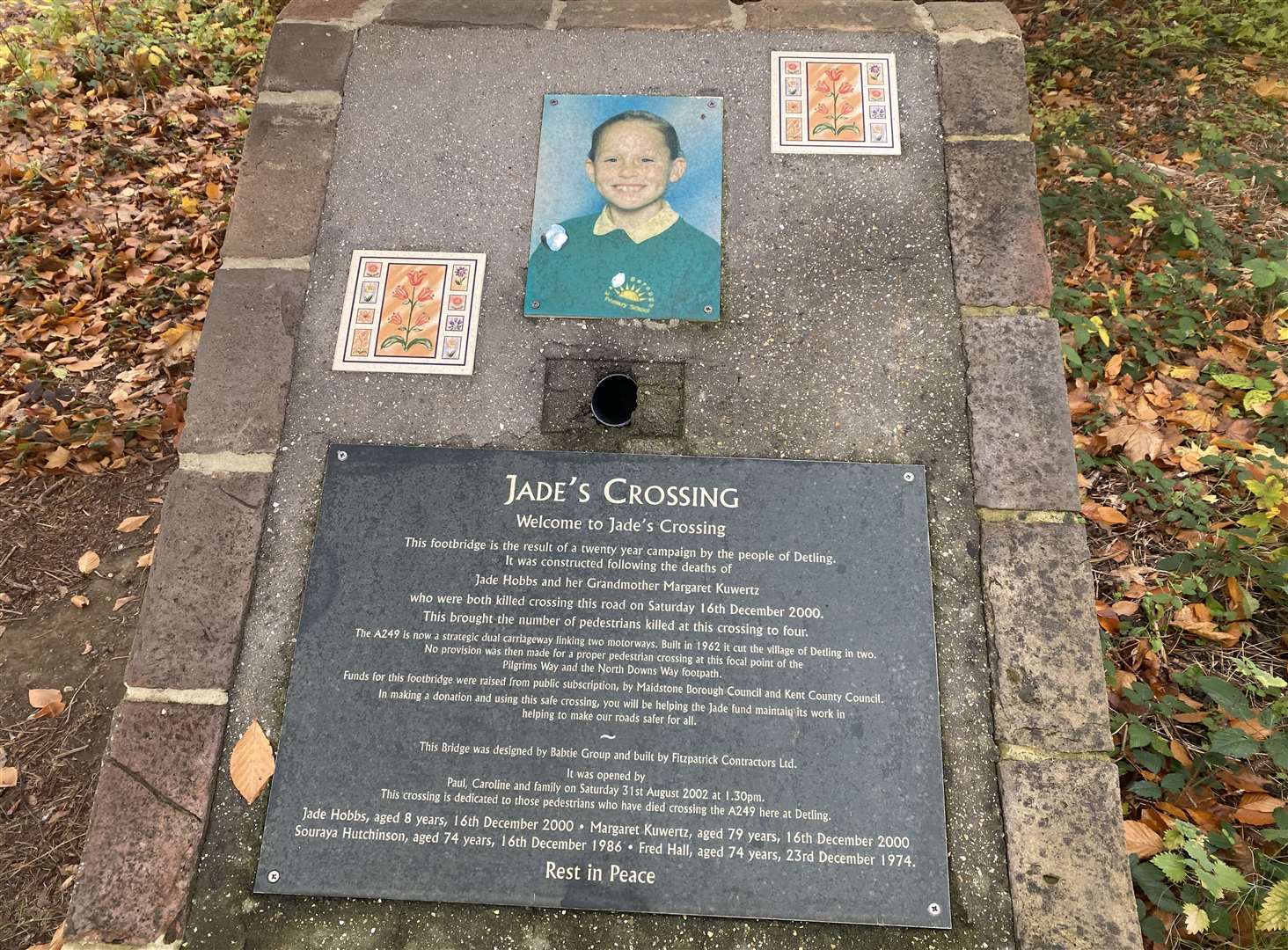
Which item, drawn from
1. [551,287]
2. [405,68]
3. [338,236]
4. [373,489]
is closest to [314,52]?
[405,68]

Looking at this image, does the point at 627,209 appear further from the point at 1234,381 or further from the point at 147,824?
the point at 1234,381

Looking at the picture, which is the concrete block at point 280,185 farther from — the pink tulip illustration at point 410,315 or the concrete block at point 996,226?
the concrete block at point 996,226

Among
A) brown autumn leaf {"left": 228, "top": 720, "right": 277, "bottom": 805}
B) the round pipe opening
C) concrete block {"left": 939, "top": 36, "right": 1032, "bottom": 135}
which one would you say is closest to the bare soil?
brown autumn leaf {"left": 228, "top": 720, "right": 277, "bottom": 805}

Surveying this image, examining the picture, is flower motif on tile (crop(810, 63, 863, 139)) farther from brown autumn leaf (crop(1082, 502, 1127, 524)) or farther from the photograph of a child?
brown autumn leaf (crop(1082, 502, 1127, 524))

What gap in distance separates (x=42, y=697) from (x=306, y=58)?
246cm

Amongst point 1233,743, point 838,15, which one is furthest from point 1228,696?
point 838,15

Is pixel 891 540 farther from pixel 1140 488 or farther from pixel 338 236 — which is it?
pixel 338 236

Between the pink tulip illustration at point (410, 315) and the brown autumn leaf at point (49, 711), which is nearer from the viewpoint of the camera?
the pink tulip illustration at point (410, 315)

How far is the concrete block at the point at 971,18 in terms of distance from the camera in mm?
2516

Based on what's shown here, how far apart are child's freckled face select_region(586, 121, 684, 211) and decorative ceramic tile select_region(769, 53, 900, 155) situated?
35 centimetres

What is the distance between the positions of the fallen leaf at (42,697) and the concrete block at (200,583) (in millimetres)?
1095

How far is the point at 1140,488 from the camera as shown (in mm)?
2838

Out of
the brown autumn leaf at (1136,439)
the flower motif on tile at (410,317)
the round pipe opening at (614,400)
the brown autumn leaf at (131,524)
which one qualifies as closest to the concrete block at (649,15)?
the flower motif on tile at (410,317)

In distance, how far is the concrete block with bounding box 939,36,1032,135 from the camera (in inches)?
95.3
